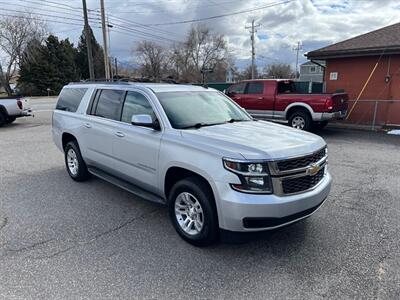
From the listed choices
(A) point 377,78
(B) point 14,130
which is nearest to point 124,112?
(B) point 14,130

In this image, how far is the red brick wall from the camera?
12539 mm

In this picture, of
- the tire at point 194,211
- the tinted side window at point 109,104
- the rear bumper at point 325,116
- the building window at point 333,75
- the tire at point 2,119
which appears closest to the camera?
the tire at point 194,211

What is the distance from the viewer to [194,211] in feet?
11.7

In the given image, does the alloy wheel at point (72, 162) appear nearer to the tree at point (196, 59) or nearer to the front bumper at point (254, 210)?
the front bumper at point (254, 210)

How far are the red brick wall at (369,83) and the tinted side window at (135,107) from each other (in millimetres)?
10968

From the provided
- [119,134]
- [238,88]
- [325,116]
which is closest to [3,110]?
[238,88]

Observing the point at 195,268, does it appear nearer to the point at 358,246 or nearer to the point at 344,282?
the point at 344,282

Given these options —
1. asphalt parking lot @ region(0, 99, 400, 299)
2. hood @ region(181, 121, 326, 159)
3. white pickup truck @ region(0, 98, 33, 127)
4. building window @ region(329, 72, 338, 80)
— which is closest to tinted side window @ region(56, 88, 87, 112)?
asphalt parking lot @ region(0, 99, 400, 299)

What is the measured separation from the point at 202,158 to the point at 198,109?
49.4 inches

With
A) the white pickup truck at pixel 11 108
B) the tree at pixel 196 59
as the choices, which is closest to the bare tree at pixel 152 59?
the tree at pixel 196 59

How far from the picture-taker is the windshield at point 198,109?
13.2 feet

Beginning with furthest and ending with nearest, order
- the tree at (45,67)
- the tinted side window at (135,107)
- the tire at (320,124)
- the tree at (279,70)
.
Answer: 1. the tree at (279,70)
2. the tree at (45,67)
3. the tire at (320,124)
4. the tinted side window at (135,107)

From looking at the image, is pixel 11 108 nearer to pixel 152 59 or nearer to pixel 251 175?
pixel 251 175

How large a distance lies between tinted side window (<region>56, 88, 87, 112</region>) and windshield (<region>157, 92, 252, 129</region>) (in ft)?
7.36
